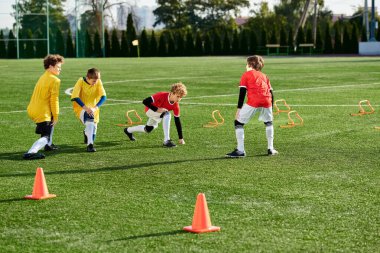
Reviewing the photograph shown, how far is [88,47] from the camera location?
236 ft

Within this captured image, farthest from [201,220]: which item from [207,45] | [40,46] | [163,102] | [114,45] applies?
[207,45]

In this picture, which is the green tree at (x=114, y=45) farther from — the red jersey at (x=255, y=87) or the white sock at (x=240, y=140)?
the white sock at (x=240, y=140)

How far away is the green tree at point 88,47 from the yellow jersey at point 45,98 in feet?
198

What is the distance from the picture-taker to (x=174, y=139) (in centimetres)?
1347

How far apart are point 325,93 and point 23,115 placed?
29.9ft

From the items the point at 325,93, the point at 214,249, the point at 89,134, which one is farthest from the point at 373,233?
the point at 325,93

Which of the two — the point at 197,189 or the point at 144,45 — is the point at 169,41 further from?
the point at 197,189

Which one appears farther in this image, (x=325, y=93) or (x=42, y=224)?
(x=325, y=93)

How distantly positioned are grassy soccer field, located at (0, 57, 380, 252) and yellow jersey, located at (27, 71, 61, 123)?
0.66 meters

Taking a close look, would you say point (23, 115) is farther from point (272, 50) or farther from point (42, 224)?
point (272, 50)

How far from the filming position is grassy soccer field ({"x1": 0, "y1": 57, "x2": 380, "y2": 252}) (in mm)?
6688

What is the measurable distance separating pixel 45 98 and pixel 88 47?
2402 inches

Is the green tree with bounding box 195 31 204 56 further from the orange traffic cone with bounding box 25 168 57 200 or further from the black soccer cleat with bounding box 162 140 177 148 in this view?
the orange traffic cone with bounding box 25 168 57 200

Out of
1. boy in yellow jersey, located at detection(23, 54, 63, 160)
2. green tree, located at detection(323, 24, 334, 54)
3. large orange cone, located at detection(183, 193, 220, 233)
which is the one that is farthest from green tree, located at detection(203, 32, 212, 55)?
large orange cone, located at detection(183, 193, 220, 233)
